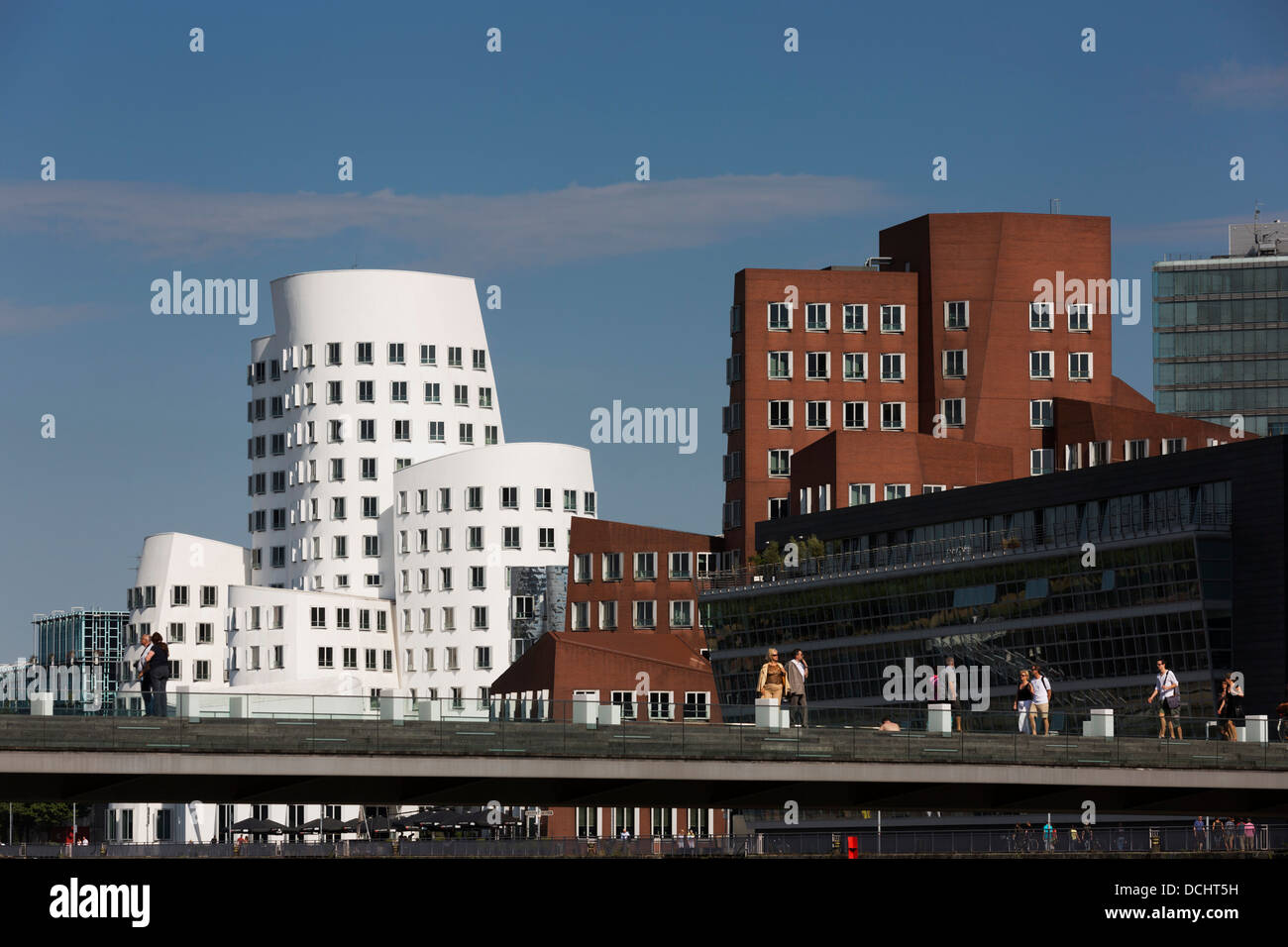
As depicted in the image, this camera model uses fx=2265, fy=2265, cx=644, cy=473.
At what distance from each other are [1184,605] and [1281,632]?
190 inches

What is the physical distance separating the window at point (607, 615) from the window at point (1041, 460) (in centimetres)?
2676

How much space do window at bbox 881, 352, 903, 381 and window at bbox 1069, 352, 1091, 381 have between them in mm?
10498

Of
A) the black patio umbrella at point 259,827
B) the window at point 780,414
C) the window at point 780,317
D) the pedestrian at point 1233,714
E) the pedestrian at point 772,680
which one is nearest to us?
the pedestrian at point 772,680

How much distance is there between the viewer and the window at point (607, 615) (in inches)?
5489

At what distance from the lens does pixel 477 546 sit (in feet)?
523

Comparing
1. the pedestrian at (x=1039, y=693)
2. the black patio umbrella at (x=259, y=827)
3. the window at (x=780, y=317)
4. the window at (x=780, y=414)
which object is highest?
the window at (x=780, y=317)

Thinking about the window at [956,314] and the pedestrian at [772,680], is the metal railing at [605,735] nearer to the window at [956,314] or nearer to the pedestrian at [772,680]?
the pedestrian at [772,680]

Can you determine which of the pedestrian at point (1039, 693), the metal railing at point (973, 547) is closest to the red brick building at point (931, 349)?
the metal railing at point (973, 547)

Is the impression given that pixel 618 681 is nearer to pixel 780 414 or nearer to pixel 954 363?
pixel 780 414

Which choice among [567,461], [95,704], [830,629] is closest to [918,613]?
[830,629]

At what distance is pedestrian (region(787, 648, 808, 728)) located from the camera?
171 feet

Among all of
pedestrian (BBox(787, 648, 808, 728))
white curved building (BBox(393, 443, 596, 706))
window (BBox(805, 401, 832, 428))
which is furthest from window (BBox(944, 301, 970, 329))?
pedestrian (BBox(787, 648, 808, 728))

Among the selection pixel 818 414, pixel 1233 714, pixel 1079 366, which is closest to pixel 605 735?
pixel 1233 714

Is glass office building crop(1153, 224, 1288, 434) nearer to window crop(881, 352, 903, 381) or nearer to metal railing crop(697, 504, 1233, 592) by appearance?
window crop(881, 352, 903, 381)
